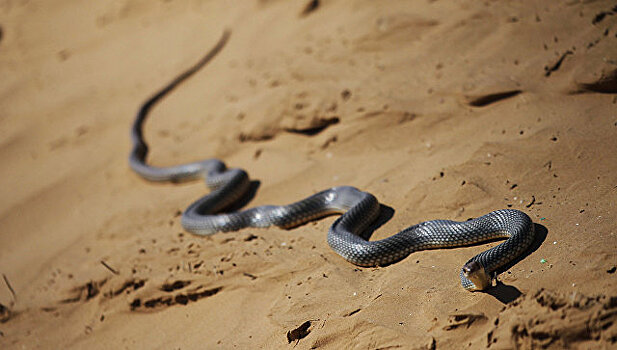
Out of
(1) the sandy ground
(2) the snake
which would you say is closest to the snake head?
(2) the snake

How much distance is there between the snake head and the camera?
3.84 metres

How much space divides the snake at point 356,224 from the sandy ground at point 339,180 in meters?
0.14

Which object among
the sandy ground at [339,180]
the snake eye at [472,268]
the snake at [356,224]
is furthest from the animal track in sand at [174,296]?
the snake eye at [472,268]

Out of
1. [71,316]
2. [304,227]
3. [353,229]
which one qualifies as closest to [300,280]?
[353,229]

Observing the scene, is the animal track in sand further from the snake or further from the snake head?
the snake head

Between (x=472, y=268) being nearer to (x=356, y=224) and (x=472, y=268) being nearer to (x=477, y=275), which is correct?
(x=477, y=275)

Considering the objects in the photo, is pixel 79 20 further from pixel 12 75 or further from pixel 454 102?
pixel 454 102

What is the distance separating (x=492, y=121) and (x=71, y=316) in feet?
19.0

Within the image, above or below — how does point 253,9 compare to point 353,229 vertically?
above

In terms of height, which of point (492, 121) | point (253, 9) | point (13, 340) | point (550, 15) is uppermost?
point (253, 9)

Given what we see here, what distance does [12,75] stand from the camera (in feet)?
47.6

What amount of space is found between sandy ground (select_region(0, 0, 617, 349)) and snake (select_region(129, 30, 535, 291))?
14 centimetres

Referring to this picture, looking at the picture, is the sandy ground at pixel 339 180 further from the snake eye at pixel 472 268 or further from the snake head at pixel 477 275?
the snake eye at pixel 472 268

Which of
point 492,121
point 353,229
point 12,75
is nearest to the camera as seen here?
point 353,229
